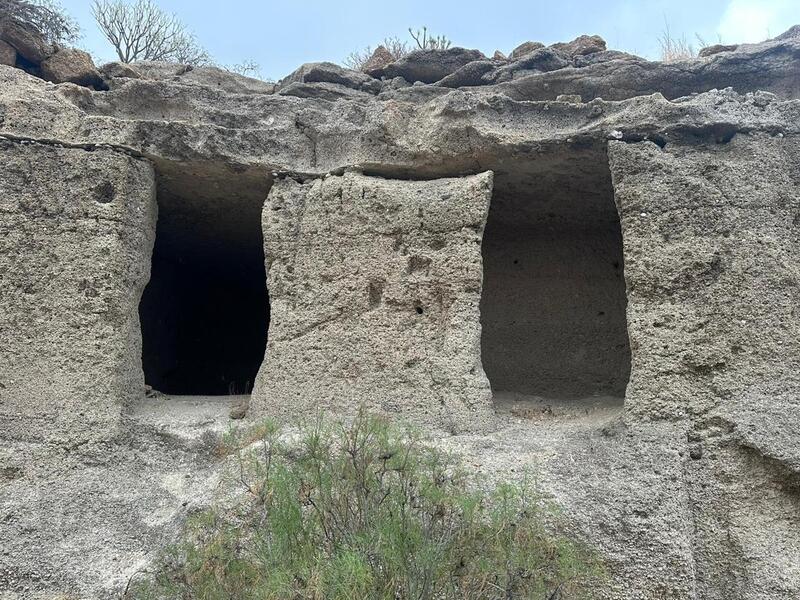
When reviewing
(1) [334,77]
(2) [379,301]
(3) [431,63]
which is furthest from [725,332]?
(1) [334,77]

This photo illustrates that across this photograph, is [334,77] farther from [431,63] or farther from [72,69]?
[72,69]

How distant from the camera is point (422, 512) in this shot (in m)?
2.19

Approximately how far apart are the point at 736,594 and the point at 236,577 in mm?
1550

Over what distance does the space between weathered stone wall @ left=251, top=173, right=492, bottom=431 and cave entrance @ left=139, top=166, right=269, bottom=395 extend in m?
0.54

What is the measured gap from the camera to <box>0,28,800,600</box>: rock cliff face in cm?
249

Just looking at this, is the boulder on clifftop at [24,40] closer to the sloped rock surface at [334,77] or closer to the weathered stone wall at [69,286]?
the weathered stone wall at [69,286]

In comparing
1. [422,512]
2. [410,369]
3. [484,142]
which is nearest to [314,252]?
[410,369]

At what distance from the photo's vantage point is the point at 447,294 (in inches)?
116

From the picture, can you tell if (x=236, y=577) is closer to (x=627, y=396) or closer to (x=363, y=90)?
(x=627, y=396)

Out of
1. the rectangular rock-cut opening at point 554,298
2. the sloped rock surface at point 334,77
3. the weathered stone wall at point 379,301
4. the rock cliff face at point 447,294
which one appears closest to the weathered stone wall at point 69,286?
the rock cliff face at point 447,294

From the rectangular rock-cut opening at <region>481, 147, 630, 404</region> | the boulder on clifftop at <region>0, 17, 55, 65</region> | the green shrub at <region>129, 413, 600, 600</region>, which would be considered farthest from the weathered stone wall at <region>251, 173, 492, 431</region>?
the boulder on clifftop at <region>0, 17, 55, 65</region>

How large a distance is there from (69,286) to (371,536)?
175 centimetres

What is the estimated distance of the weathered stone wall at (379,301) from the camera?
288 cm

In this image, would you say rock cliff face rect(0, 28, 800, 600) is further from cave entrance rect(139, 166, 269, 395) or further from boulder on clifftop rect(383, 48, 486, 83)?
boulder on clifftop rect(383, 48, 486, 83)
